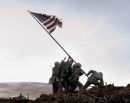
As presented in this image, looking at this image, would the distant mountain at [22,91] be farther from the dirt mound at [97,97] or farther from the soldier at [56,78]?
the dirt mound at [97,97]

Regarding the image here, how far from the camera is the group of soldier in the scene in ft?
78.9

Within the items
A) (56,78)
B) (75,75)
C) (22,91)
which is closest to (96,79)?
(75,75)

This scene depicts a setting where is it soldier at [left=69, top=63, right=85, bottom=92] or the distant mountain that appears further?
the distant mountain

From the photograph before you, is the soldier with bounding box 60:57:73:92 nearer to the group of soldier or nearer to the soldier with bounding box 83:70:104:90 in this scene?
the group of soldier

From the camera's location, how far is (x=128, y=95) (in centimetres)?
1579

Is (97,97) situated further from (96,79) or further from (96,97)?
(96,79)

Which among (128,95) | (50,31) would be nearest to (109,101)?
(128,95)

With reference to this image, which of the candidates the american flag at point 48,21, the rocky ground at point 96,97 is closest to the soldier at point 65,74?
the american flag at point 48,21

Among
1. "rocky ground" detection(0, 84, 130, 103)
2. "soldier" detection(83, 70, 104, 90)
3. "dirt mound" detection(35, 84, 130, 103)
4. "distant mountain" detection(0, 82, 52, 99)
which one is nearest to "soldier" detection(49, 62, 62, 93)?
"soldier" detection(83, 70, 104, 90)

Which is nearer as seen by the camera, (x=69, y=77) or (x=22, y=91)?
(x=69, y=77)

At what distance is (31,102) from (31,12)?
362 inches

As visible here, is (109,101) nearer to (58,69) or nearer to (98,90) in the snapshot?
(98,90)

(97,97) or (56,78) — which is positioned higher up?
(56,78)

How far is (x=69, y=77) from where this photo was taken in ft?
80.0
